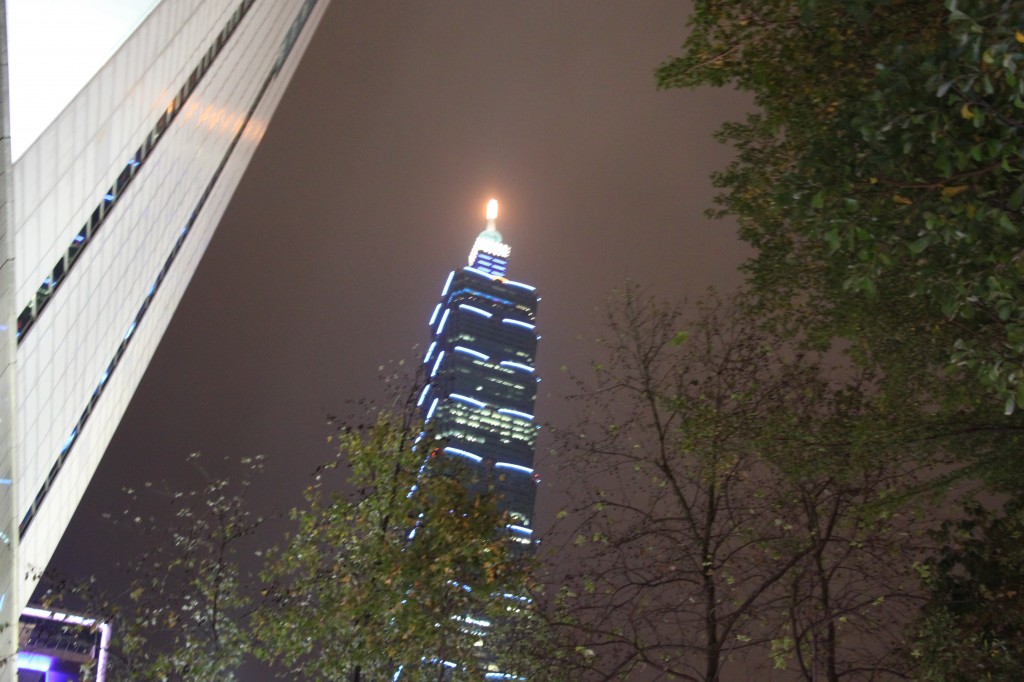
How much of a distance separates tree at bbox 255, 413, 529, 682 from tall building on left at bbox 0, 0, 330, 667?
184 inches

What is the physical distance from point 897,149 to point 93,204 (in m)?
23.9

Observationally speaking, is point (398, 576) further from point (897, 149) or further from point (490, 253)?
point (490, 253)

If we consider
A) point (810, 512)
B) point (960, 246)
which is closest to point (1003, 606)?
point (810, 512)

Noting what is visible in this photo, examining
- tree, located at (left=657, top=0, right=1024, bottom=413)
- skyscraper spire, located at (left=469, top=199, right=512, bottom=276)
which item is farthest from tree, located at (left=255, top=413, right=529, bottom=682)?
skyscraper spire, located at (left=469, top=199, right=512, bottom=276)

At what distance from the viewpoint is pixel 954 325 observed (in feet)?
36.3

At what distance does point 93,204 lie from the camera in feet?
84.9

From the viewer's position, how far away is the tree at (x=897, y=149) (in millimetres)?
6832

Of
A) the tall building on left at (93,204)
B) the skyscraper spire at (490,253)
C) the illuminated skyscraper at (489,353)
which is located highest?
the skyscraper spire at (490,253)

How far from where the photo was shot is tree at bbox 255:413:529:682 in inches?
598

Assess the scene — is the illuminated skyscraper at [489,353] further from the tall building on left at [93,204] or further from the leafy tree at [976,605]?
the leafy tree at [976,605]

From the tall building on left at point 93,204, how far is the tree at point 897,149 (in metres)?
8.64

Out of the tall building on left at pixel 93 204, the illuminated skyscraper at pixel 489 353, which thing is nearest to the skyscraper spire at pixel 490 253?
the illuminated skyscraper at pixel 489 353

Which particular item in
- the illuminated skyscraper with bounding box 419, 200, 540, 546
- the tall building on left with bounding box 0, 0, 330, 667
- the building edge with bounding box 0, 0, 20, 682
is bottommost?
the building edge with bounding box 0, 0, 20, 682

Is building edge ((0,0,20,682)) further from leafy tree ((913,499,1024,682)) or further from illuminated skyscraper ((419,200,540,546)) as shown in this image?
illuminated skyscraper ((419,200,540,546))
